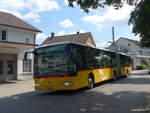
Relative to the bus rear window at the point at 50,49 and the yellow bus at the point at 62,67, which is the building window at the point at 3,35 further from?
the bus rear window at the point at 50,49

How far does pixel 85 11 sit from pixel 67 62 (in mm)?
3043

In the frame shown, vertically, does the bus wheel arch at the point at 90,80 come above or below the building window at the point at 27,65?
below

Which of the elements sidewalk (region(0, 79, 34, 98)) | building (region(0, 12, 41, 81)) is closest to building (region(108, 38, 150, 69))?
building (region(0, 12, 41, 81))

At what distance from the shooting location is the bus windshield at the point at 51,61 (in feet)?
40.2

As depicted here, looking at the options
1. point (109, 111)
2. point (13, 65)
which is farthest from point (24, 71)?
point (109, 111)

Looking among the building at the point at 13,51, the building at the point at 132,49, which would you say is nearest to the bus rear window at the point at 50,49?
the building at the point at 13,51

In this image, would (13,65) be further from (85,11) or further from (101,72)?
(85,11)

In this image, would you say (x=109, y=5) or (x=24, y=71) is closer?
(x=109, y=5)

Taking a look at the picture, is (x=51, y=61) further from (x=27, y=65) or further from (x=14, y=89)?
(x=27, y=65)

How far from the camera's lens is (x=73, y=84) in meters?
12.2

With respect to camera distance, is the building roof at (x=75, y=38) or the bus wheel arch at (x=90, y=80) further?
the building roof at (x=75, y=38)

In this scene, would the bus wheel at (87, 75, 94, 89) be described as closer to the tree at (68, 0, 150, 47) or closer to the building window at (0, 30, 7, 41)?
the tree at (68, 0, 150, 47)

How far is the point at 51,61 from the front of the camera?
41.3 ft

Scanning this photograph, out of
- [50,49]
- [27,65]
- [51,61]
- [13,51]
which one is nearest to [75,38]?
[27,65]
